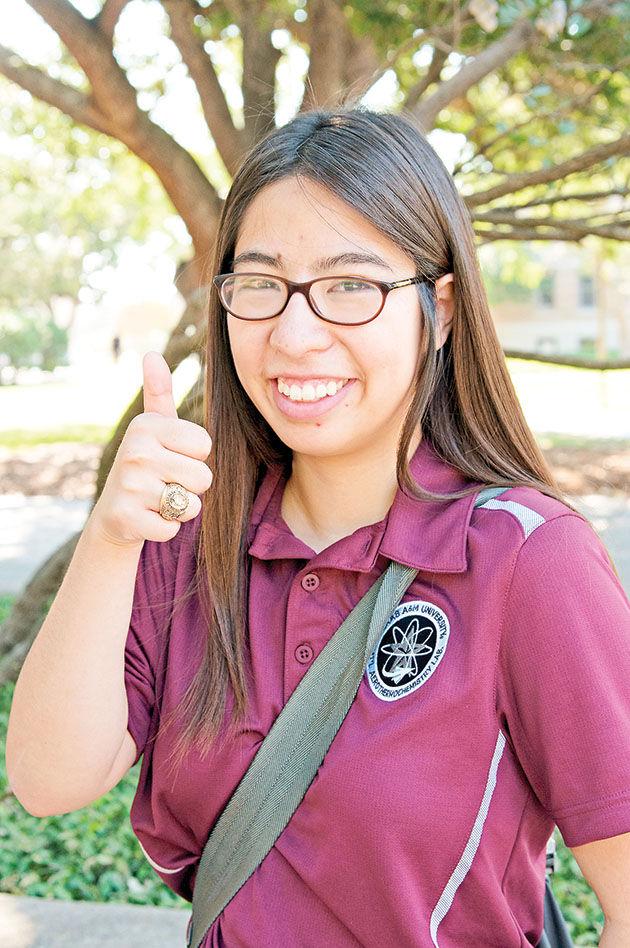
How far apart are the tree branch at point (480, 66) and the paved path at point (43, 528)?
336 centimetres

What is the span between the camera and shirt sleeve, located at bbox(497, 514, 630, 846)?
1.59 meters

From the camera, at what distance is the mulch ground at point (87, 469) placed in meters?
11.5

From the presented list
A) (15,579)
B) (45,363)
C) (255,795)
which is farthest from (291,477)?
(45,363)

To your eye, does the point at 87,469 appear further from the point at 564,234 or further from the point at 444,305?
the point at 444,305

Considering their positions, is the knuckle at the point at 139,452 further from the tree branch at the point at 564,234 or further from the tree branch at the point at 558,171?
the tree branch at the point at 564,234

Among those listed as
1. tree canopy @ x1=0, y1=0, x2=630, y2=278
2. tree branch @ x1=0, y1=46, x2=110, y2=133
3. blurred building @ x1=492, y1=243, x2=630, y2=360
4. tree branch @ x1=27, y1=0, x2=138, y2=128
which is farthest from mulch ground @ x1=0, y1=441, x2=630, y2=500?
blurred building @ x1=492, y1=243, x2=630, y2=360

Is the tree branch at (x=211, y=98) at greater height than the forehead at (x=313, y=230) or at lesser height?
greater

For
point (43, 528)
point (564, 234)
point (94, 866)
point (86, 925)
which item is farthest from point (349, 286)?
point (43, 528)

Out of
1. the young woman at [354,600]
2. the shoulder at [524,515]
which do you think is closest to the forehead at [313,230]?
the young woman at [354,600]

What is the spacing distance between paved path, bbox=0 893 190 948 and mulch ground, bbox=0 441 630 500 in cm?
835

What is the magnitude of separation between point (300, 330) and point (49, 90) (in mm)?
3623

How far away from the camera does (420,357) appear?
6.43 ft

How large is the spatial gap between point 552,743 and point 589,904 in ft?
7.62

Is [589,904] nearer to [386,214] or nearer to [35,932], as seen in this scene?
[35,932]
